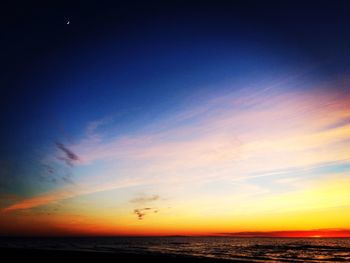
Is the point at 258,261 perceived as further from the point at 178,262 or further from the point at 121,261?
the point at 121,261

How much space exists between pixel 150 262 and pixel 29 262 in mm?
12241

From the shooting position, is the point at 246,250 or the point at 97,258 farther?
the point at 246,250

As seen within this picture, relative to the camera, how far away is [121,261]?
36.5 meters

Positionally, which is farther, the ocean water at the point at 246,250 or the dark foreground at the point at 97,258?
the ocean water at the point at 246,250

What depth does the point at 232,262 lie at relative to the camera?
38812 millimetres

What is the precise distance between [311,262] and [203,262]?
13812 mm

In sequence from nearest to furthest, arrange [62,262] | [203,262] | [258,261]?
[62,262], [203,262], [258,261]

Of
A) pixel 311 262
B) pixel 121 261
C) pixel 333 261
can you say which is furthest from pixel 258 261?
pixel 121 261

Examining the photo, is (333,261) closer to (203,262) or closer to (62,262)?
(203,262)

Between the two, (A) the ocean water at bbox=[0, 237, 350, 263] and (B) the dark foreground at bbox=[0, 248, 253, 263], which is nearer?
(B) the dark foreground at bbox=[0, 248, 253, 263]

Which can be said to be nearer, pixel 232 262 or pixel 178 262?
pixel 178 262

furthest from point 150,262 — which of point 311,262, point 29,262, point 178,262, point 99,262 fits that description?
point 311,262

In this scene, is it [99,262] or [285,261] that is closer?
[99,262]

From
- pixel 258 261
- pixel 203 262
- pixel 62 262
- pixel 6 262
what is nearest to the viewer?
pixel 6 262
